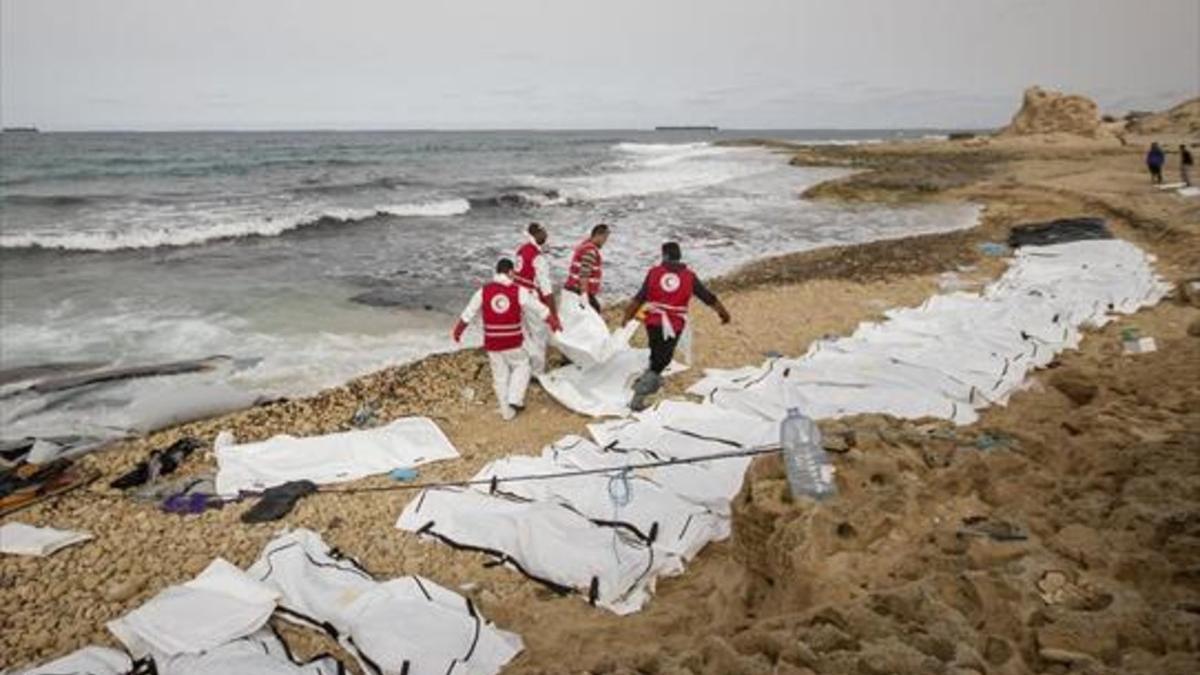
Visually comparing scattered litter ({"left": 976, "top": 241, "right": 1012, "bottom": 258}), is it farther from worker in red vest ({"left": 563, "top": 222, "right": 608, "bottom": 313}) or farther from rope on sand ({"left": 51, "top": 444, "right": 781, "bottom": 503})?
rope on sand ({"left": 51, "top": 444, "right": 781, "bottom": 503})

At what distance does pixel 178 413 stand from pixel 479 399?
3.08 m

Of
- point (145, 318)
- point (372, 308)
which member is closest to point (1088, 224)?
point (372, 308)

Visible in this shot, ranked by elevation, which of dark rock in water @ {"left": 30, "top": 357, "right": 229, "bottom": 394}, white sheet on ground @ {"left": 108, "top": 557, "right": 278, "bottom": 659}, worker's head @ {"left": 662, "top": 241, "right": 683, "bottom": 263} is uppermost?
worker's head @ {"left": 662, "top": 241, "right": 683, "bottom": 263}

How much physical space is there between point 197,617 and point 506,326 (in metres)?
3.64

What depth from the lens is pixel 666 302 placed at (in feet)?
23.0

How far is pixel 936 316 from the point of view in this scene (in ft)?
30.6

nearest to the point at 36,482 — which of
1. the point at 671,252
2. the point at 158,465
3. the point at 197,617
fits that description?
the point at 158,465

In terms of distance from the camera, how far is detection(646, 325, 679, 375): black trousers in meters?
7.15

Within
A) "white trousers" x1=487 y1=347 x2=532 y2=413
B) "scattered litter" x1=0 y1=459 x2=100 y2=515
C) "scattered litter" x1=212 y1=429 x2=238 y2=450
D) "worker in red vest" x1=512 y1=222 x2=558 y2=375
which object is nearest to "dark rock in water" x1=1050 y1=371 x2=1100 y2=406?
"worker in red vest" x1=512 y1=222 x2=558 y2=375

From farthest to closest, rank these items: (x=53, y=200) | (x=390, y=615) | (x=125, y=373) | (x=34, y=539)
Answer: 1. (x=53, y=200)
2. (x=125, y=373)
3. (x=34, y=539)
4. (x=390, y=615)

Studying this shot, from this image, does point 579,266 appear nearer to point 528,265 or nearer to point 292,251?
point 528,265

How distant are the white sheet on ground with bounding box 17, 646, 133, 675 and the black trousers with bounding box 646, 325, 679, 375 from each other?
15.9 ft

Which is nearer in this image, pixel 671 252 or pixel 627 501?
pixel 627 501

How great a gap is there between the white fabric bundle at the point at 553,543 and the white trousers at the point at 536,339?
2.62m
